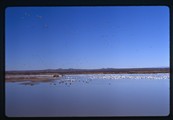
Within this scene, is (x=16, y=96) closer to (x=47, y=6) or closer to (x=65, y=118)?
(x=65, y=118)

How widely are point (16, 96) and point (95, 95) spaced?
627 mm

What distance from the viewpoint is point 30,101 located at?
3.07 meters

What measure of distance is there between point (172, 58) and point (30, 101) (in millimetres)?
1168

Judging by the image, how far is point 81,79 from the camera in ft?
10.1

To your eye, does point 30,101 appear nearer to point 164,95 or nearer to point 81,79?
point 81,79

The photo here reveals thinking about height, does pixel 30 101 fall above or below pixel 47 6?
below
